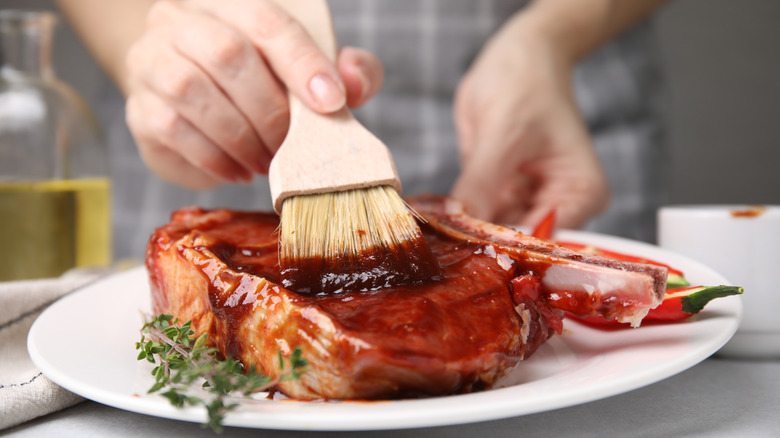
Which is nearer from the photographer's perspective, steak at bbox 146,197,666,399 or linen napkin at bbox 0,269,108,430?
steak at bbox 146,197,666,399

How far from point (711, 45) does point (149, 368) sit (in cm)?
537

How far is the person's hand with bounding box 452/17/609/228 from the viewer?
2.77 metres

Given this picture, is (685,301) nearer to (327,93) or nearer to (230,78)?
(327,93)

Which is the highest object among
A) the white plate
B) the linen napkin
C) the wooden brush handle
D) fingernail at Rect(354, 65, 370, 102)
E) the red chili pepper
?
fingernail at Rect(354, 65, 370, 102)

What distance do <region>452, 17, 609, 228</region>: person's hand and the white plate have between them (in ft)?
3.16

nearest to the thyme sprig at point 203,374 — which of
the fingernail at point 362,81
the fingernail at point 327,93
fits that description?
the fingernail at point 327,93

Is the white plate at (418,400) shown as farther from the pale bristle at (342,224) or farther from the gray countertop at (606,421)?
the pale bristle at (342,224)

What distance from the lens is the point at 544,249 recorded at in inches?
56.0

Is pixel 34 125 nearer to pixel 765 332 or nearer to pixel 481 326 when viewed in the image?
pixel 481 326

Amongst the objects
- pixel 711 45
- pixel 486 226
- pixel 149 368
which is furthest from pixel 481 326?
pixel 711 45

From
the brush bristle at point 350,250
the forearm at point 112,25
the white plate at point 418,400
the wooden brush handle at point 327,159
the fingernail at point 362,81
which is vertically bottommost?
the white plate at point 418,400

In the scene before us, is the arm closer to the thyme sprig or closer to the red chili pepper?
the red chili pepper

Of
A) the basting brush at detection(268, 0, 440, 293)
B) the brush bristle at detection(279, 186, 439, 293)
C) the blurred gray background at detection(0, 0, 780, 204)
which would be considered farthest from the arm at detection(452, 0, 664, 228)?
the blurred gray background at detection(0, 0, 780, 204)

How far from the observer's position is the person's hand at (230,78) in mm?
1795
